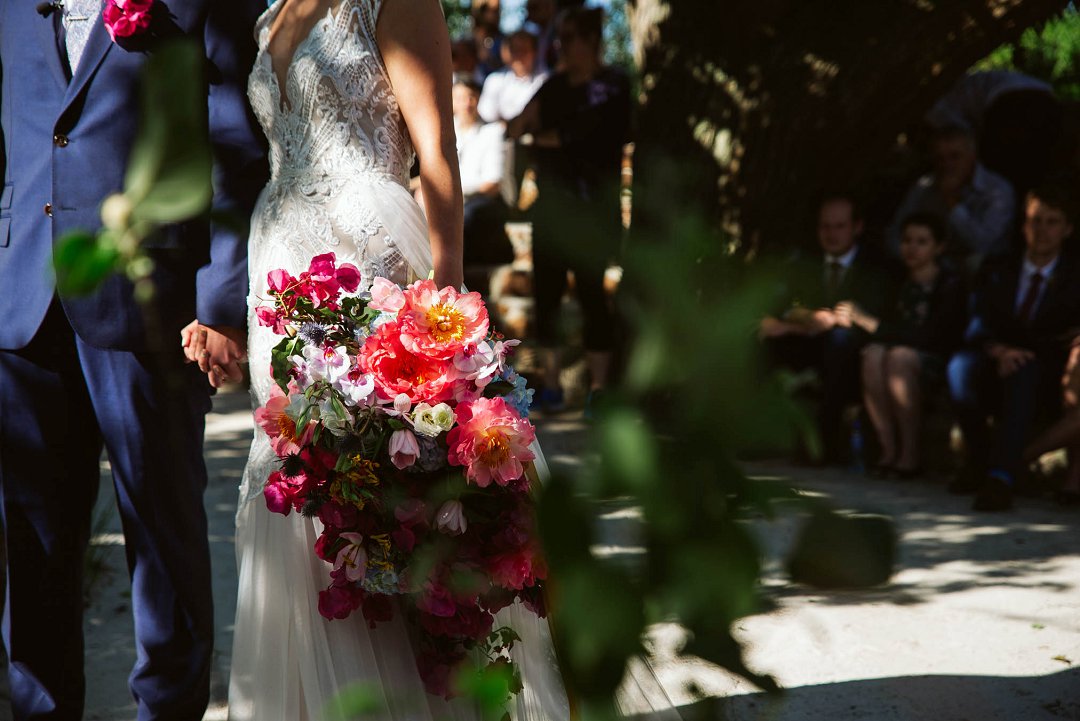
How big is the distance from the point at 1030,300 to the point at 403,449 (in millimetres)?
4998

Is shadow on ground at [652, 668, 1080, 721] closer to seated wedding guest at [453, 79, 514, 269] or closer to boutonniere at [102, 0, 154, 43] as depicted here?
boutonniere at [102, 0, 154, 43]

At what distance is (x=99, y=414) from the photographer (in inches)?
103

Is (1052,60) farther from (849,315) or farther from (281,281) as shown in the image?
(849,315)

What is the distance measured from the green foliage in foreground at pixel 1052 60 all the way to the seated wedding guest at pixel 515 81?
133 inches

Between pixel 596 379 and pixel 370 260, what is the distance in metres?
1.98

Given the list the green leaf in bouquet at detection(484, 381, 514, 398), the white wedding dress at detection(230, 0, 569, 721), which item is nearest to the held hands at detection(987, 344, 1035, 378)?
the white wedding dress at detection(230, 0, 569, 721)

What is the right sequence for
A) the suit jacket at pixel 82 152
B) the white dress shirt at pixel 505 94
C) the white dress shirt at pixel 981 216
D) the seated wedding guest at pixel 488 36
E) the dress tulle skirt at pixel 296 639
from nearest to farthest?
the dress tulle skirt at pixel 296 639 < the suit jacket at pixel 82 152 < the white dress shirt at pixel 981 216 < the white dress shirt at pixel 505 94 < the seated wedding guest at pixel 488 36

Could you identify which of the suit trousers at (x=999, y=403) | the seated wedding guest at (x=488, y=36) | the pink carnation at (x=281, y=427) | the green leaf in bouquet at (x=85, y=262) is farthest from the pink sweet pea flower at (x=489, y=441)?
the seated wedding guest at (x=488, y=36)

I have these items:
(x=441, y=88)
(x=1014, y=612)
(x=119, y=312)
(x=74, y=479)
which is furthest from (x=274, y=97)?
(x=1014, y=612)

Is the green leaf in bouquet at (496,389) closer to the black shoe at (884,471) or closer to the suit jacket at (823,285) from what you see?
the suit jacket at (823,285)

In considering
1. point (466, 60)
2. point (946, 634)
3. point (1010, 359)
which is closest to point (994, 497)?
point (1010, 359)

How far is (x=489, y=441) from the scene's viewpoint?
178 cm

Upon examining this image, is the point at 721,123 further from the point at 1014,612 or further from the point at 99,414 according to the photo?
the point at 99,414

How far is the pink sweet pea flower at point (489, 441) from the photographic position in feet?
5.70
